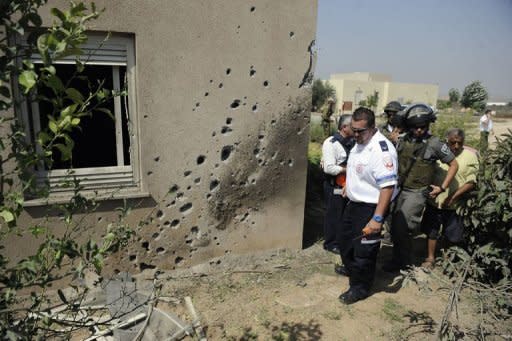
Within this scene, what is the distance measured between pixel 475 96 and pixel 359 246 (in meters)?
53.4

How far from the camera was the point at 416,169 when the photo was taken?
4.02 m

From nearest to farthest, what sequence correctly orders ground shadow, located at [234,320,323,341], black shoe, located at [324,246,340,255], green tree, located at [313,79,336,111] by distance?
ground shadow, located at [234,320,323,341] < black shoe, located at [324,246,340,255] < green tree, located at [313,79,336,111]

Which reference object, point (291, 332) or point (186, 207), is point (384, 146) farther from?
point (186, 207)

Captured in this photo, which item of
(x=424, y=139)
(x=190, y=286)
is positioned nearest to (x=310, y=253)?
(x=190, y=286)

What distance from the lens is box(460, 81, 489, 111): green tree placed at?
1795 inches

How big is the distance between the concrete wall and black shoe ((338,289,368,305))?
1.14 metres

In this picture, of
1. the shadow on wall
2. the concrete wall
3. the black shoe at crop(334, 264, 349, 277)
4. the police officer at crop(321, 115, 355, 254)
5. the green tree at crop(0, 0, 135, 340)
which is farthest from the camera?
the shadow on wall

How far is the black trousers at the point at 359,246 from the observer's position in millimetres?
3486

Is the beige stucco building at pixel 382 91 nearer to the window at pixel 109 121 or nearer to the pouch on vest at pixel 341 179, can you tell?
the pouch on vest at pixel 341 179

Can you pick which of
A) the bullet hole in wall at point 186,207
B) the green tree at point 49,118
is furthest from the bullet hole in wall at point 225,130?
the green tree at point 49,118

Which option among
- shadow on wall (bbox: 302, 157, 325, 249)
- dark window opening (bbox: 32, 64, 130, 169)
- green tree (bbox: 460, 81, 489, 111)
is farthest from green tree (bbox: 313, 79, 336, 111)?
dark window opening (bbox: 32, 64, 130, 169)

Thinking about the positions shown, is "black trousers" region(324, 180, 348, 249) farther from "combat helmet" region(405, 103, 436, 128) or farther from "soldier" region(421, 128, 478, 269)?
"combat helmet" region(405, 103, 436, 128)

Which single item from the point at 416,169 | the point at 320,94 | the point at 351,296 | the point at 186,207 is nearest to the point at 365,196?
the point at 416,169

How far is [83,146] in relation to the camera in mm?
4391
